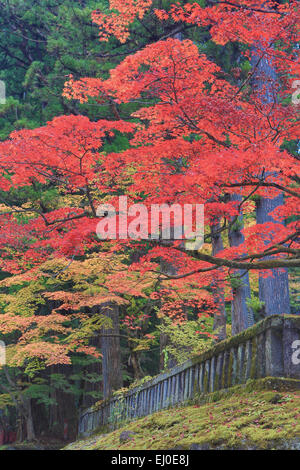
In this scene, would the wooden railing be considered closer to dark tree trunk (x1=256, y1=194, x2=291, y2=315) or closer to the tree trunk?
dark tree trunk (x1=256, y1=194, x2=291, y2=315)

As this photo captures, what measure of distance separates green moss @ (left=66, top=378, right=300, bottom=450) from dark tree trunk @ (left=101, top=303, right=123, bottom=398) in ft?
28.0

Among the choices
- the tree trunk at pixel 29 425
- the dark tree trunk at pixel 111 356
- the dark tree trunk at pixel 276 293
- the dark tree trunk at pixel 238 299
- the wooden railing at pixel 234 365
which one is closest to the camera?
the wooden railing at pixel 234 365

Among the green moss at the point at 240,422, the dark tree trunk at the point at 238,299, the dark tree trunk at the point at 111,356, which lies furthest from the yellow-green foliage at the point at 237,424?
the dark tree trunk at the point at 111,356

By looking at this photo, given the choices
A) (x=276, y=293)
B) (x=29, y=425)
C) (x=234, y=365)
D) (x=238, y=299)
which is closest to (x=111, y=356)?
(x=238, y=299)

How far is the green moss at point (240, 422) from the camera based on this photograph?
13.6ft

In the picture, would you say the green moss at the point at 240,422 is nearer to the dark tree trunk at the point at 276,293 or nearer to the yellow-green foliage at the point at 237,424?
the yellow-green foliage at the point at 237,424

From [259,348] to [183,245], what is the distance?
2.30 metres

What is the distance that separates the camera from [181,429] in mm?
5289

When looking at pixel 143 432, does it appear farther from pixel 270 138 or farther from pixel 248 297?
pixel 248 297

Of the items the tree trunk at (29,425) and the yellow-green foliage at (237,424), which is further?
the tree trunk at (29,425)

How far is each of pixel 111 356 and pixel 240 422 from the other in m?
10.7

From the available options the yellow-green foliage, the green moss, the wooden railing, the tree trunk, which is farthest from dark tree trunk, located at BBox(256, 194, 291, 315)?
the tree trunk

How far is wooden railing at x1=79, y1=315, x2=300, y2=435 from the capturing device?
5.23m
